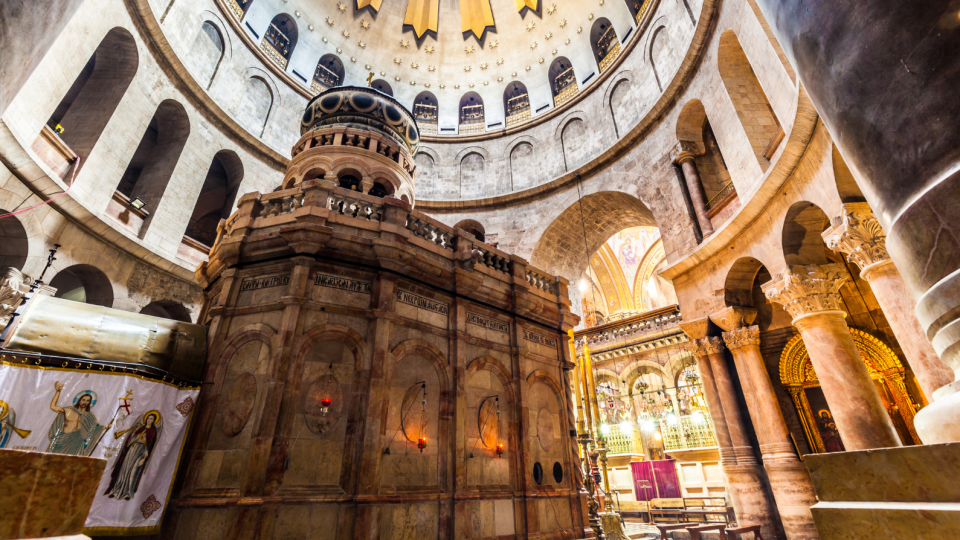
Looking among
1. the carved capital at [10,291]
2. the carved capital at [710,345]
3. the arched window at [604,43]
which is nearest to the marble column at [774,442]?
the carved capital at [710,345]

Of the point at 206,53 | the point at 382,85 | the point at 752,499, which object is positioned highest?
the point at 382,85

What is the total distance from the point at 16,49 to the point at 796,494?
13.6m

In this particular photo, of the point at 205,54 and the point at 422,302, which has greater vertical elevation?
the point at 205,54

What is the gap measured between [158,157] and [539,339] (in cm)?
1403

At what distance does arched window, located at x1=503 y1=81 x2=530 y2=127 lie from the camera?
72.4 feet

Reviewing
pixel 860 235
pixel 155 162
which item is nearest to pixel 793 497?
pixel 860 235

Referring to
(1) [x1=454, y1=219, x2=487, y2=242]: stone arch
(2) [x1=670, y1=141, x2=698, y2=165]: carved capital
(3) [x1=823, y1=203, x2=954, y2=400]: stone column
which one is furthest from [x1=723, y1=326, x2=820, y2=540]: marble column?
(1) [x1=454, y1=219, x2=487, y2=242]: stone arch

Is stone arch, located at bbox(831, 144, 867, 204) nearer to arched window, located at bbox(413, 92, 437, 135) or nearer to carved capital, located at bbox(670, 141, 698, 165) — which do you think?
carved capital, located at bbox(670, 141, 698, 165)

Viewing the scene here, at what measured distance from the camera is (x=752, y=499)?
424 inches

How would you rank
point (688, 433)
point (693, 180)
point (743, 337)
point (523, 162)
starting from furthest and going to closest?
point (523, 162)
point (688, 433)
point (693, 180)
point (743, 337)

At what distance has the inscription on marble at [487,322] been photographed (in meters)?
8.70

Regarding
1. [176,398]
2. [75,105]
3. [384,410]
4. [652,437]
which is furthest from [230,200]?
[652,437]

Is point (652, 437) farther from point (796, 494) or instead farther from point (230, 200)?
point (230, 200)

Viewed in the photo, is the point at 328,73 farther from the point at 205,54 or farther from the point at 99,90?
the point at 99,90
